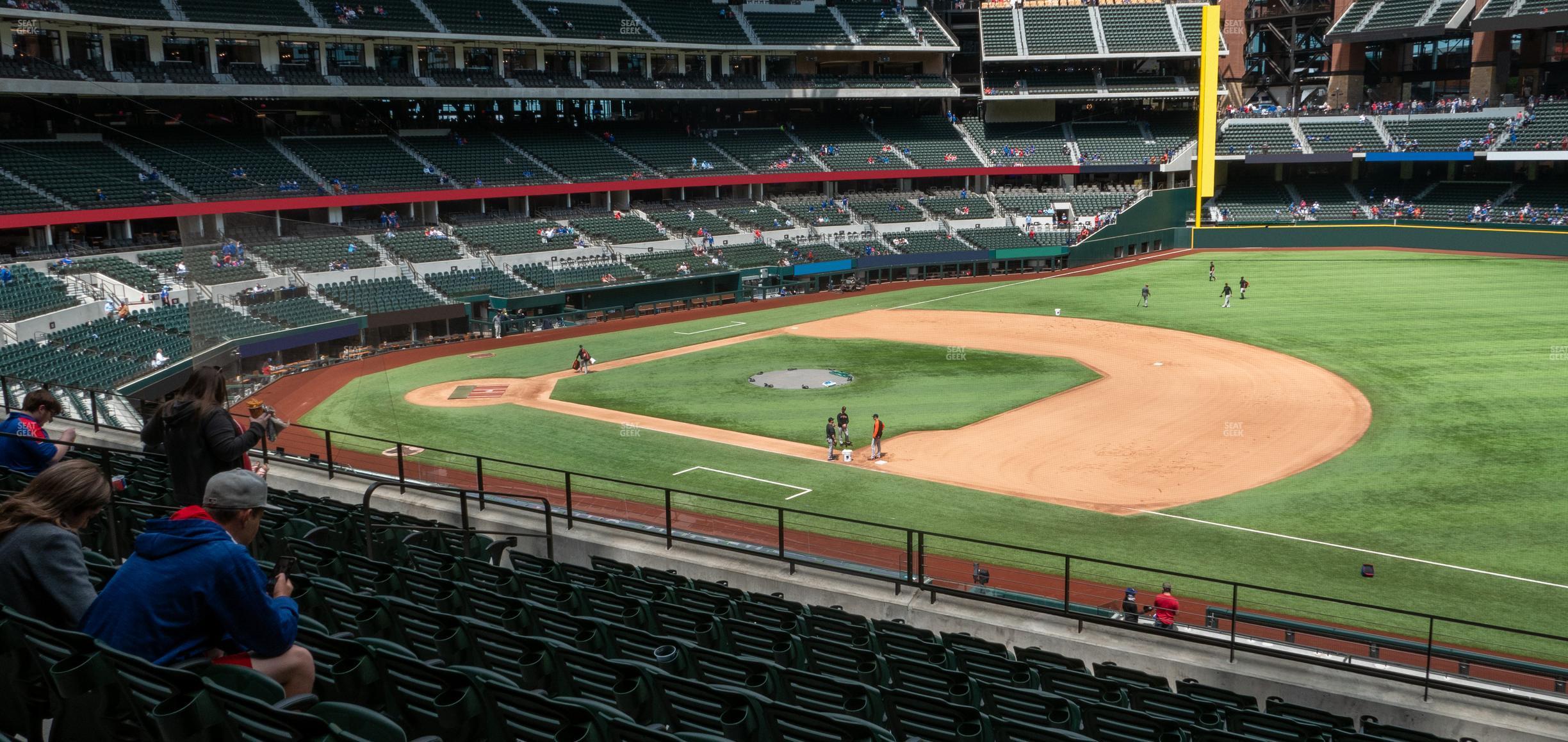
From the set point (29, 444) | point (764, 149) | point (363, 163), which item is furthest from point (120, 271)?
point (764, 149)

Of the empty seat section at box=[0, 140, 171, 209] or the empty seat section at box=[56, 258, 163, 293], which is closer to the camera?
the empty seat section at box=[56, 258, 163, 293]

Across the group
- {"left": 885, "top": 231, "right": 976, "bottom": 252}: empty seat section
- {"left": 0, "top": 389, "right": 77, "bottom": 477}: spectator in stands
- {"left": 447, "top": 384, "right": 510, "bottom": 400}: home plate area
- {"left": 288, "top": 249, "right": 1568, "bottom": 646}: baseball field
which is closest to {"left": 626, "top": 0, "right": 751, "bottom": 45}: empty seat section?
{"left": 885, "top": 231, "right": 976, "bottom": 252}: empty seat section

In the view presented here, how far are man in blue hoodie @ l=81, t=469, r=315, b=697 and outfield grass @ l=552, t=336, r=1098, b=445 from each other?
2511 cm

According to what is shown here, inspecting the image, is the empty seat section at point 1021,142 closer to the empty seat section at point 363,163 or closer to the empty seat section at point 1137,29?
the empty seat section at point 1137,29

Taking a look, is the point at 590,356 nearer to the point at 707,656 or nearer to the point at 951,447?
the point at 951,447

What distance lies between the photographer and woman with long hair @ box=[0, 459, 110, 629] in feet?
17.3

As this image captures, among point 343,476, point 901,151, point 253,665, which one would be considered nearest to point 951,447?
point 343,476

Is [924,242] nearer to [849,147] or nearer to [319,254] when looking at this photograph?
[849,147]

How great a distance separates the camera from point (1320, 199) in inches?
2908

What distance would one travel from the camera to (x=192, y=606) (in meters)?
4.94

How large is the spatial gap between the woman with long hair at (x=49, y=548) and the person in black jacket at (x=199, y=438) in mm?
2717

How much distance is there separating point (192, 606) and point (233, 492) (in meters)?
0.54

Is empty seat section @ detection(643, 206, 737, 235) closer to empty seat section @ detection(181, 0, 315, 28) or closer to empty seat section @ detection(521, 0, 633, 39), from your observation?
empty seat section @ detection(521, 0, 633, 39)

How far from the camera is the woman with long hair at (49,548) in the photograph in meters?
5.26
